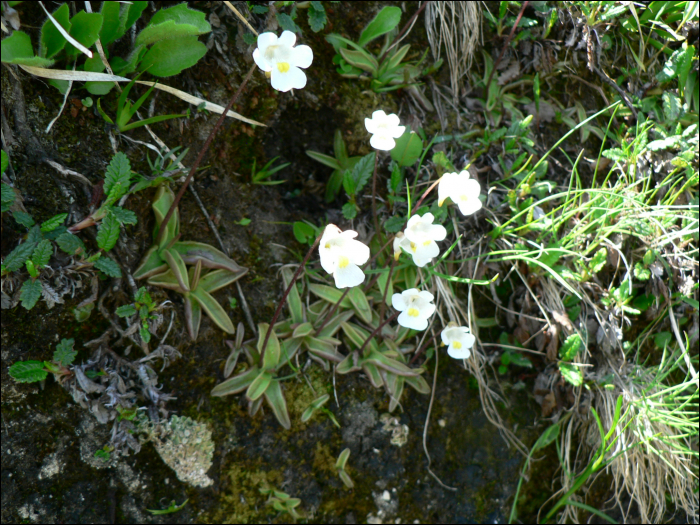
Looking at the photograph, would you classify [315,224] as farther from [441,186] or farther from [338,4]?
[338,4]

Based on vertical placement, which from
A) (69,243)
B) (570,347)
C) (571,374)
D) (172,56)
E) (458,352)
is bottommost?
(571,374)

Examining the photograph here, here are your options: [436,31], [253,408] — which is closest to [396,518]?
[253,408]

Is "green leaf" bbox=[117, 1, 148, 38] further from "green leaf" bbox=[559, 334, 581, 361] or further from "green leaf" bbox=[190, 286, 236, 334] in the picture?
"green leaf" bbox=[559, 334, 581, 361]

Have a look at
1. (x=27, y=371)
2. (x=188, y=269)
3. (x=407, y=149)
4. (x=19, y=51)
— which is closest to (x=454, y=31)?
(x=407, y=149)

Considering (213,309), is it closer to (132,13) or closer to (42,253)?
(42,253)

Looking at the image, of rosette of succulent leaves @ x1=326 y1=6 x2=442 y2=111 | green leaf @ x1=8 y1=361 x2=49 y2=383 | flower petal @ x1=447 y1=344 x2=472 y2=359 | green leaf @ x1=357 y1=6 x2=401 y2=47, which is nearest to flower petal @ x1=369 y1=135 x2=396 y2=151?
rosette of succulent leaves @ x1=326 y1=6 x2=442 y2=111
